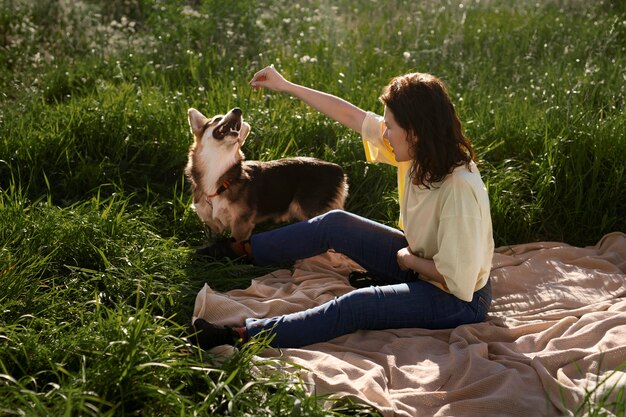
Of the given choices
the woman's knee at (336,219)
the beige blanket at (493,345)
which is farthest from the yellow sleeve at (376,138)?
the beige blanket at (493,345)

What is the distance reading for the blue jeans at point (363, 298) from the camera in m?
4.11

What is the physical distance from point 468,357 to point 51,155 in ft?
11.5

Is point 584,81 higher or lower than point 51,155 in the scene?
higher

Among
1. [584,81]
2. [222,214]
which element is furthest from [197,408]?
[584,81]

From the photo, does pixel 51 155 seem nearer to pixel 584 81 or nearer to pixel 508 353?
pixel 508 353

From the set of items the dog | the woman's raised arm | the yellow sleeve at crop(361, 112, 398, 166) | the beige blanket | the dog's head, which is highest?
the woman's raised arm

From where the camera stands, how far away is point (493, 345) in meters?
4.19

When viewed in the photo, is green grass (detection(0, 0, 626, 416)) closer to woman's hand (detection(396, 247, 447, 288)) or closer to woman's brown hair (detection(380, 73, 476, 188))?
woman's hand (detection(396, 247, 447, 288))

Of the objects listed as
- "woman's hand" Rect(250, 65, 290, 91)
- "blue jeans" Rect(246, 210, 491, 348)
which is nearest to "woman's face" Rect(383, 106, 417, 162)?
"blue jeans" Rect(246, 210, 491, 348)

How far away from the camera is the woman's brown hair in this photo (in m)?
4.09

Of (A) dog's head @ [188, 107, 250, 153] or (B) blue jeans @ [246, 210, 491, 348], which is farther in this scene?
(A) dog's head @ [188, 107, 250, 153]

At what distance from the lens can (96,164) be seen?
19.3 feet

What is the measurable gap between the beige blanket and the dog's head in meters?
0.88

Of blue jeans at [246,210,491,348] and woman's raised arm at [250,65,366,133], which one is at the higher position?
woman's raised arm at [250,65,366,133]
